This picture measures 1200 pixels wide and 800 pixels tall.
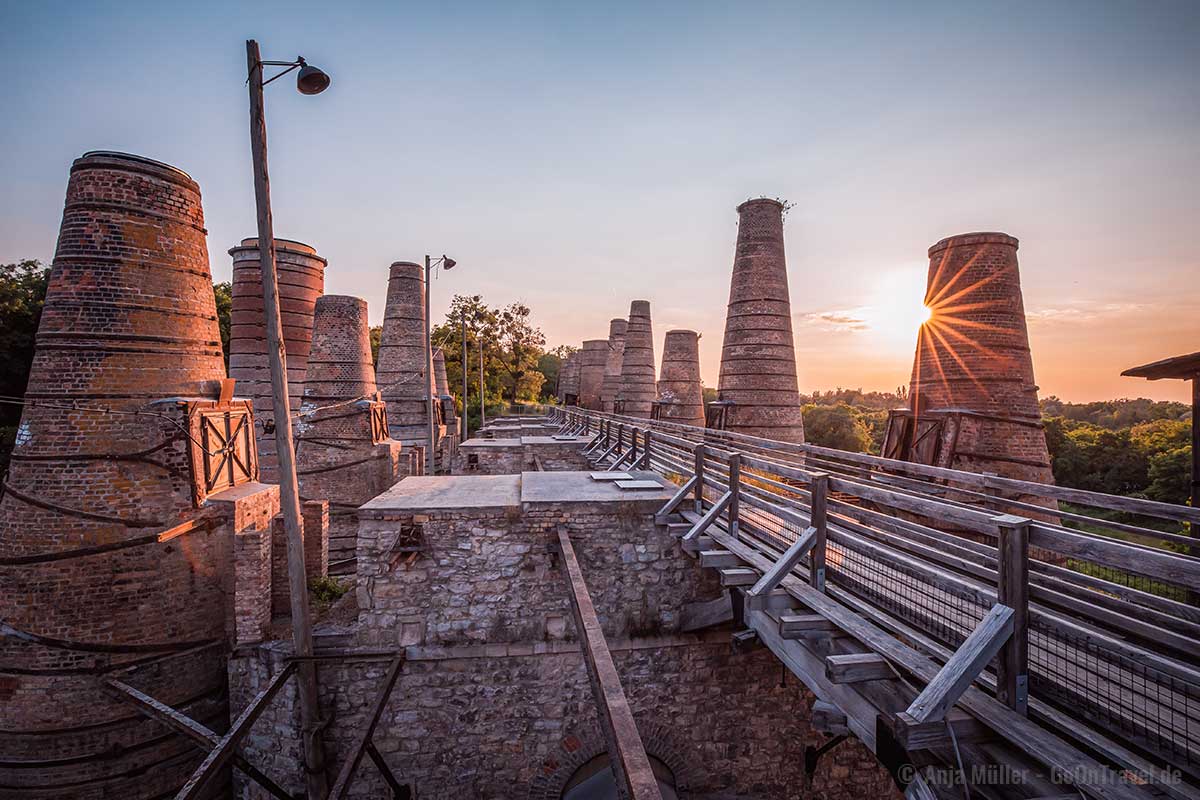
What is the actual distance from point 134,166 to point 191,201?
0.69 meters

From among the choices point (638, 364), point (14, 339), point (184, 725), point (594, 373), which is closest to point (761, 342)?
point (638, 364)

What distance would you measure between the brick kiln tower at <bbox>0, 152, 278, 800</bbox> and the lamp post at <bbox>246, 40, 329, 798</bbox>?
1823mm

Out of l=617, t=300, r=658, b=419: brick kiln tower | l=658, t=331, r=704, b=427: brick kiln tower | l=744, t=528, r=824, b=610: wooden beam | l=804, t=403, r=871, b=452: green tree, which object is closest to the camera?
l=744, t=528, r=824, b=610: wooden beam

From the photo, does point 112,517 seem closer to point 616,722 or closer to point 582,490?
point 582,490

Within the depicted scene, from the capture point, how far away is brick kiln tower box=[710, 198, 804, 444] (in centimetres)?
1148

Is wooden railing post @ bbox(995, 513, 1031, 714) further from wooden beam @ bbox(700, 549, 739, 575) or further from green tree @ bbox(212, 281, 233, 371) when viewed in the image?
green tree @ bbox(212, 281, 233, 371)

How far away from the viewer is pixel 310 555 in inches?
313

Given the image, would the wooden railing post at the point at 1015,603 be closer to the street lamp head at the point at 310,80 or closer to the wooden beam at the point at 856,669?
the wooden beam at the point at 856,669

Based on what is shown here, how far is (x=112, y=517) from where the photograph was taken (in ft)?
20.6

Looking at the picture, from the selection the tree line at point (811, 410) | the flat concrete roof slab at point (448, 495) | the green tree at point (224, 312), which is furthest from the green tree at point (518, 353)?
the flat concrete roof slab at point (448, 495)

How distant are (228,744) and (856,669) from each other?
18.2 feet

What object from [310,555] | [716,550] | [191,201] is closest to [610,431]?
[310,555]

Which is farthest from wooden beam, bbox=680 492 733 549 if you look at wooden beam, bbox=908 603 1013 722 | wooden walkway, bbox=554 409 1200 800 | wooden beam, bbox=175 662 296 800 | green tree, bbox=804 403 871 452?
green tree, bbox=804 403 871 452

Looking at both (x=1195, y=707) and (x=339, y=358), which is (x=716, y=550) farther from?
(x=339, y=358)
